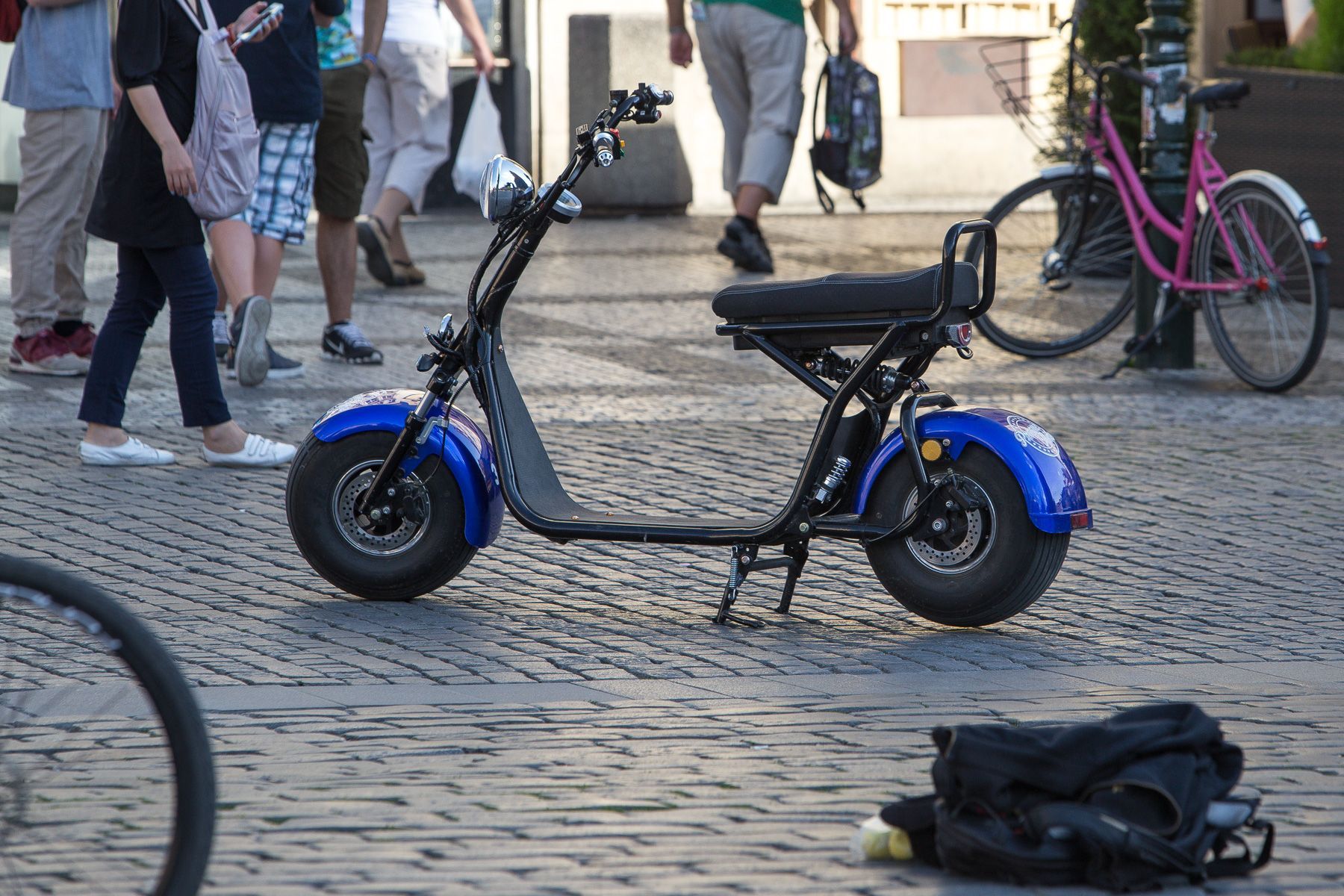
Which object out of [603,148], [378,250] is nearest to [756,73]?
[378,250]

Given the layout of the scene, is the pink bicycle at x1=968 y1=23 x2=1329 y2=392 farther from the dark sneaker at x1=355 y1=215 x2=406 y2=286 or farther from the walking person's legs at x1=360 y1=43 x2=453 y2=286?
the dark sneaker at x1=355 y1=215 x2=406 y2=286

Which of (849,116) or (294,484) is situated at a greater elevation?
(849,116)

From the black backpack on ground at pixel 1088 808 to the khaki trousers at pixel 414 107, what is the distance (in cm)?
754

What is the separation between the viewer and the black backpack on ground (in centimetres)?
311

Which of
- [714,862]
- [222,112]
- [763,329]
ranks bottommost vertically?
[714,862]

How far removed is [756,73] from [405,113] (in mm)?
1969

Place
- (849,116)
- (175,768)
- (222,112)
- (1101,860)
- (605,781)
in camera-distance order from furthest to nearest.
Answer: (849,116) < (222,112) < (605,781) < (1101,860) < (175,768)

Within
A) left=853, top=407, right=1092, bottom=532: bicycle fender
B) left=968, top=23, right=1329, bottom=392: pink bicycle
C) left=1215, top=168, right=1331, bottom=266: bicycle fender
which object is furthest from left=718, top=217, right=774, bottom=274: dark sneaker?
left=853, top=407, right=1092, bottom=532: bicycle fender

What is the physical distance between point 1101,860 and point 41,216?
19.7 feet

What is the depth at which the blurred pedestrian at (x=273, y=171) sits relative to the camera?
731 cm

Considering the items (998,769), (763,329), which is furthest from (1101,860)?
(763,329)

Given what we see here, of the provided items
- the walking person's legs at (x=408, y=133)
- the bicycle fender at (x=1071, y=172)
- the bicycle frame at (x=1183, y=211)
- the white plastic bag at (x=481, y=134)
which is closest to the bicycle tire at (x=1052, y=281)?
the bicycle fender at (x=1071, y=172)

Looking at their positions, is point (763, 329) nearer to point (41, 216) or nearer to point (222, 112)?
point (222, 112)

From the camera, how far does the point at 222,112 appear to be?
6312mm
